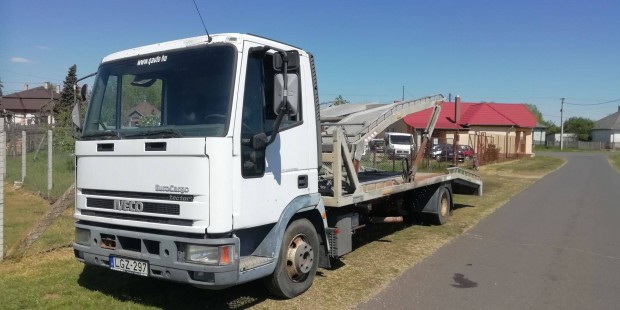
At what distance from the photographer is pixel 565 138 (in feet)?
310

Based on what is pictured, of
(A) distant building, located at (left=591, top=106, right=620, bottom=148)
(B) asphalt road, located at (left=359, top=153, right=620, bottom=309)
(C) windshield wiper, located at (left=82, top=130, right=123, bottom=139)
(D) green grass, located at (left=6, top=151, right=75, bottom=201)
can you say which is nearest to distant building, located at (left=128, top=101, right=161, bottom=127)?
(C) windshield wiper, located at (left=82, top=130, right=123, bottom=139)

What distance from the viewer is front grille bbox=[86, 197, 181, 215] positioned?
14.8 ft

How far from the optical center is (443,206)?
1053 centimetres

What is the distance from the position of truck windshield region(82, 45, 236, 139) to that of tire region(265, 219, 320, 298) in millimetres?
1548

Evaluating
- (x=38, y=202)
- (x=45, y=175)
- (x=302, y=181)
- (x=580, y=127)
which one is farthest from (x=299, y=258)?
(x=580, y=127)

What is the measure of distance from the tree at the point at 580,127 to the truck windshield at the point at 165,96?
107649mm

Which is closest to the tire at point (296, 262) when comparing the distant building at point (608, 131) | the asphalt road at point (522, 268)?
the asphalt road at point (522, 268)

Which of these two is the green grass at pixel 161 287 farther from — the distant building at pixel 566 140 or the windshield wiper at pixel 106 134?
the distant building at pixel 566 140

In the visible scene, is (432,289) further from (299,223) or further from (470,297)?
(299,223)

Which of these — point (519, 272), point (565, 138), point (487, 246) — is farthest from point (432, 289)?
point (565, 138)

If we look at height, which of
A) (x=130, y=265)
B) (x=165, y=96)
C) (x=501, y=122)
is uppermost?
(x=501, y=122)

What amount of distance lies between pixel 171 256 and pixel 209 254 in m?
0.36

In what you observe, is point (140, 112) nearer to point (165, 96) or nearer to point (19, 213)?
point (165, 96)

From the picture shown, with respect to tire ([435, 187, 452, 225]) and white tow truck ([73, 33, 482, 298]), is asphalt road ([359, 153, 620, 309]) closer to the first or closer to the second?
tire ([435, 187, 452, 225])
